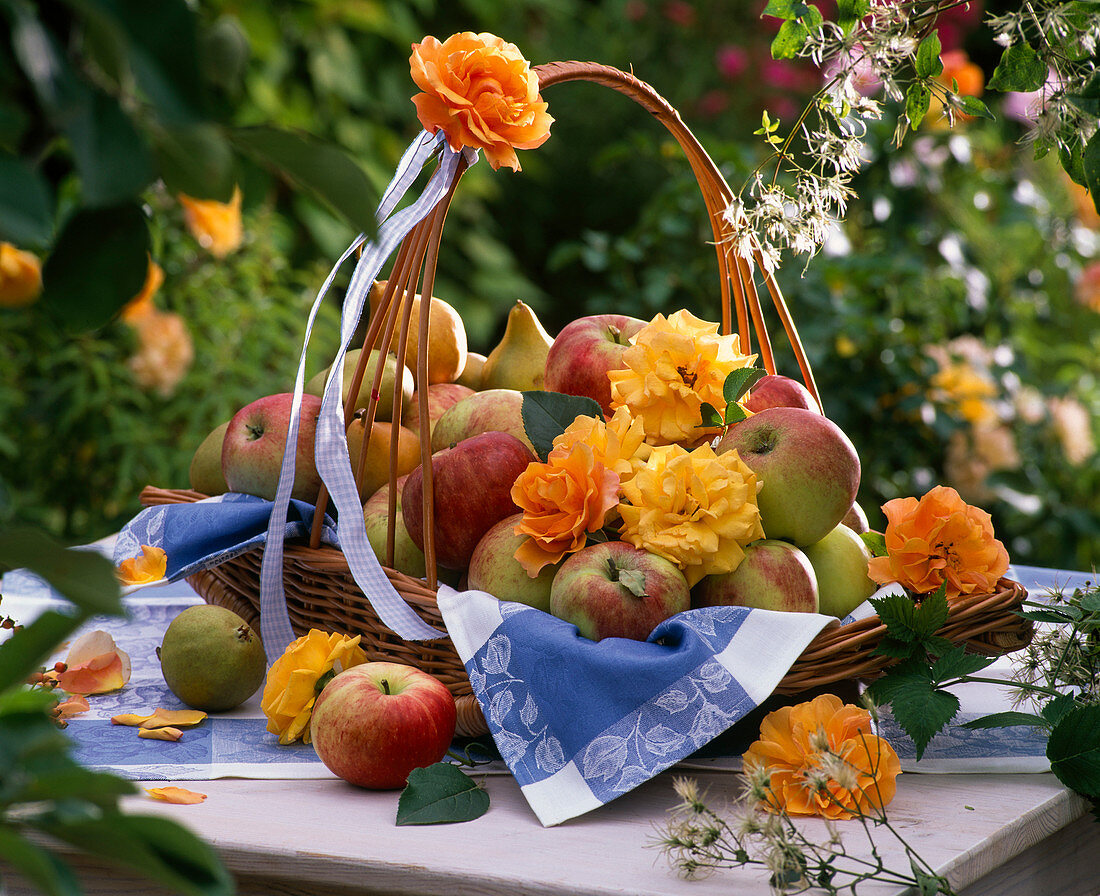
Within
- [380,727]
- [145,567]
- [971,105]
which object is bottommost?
[380,727]

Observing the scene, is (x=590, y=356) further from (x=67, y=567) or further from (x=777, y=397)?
(x=67, y=567)

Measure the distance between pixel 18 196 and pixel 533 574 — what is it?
690 mm

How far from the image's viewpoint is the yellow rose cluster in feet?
2.95

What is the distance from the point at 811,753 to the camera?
0.75m

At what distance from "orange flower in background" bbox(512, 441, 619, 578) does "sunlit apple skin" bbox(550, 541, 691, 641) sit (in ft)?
0.07

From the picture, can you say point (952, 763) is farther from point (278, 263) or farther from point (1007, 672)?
point (278, 263)

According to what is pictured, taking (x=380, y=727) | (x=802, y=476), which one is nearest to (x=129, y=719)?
(x=380, y=727)

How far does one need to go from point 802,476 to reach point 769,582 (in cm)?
11

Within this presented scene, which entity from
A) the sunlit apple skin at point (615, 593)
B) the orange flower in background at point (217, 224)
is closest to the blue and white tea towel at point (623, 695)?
the sunlit apple skin at point (615, 593)

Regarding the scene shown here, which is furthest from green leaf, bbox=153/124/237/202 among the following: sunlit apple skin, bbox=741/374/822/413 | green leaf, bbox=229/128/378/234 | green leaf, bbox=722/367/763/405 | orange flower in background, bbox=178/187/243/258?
orange flower in background, bbox=178/187/243/258

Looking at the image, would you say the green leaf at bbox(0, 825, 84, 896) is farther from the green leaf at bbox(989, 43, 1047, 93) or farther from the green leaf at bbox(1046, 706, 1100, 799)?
the green leaf at bbox(989, 43, 1047, 93)

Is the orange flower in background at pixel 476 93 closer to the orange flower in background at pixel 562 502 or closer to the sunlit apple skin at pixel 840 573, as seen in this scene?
the orange flower in background at pixel 562 502

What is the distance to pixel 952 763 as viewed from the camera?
2.91 ft

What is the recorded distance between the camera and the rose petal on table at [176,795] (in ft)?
2.63
